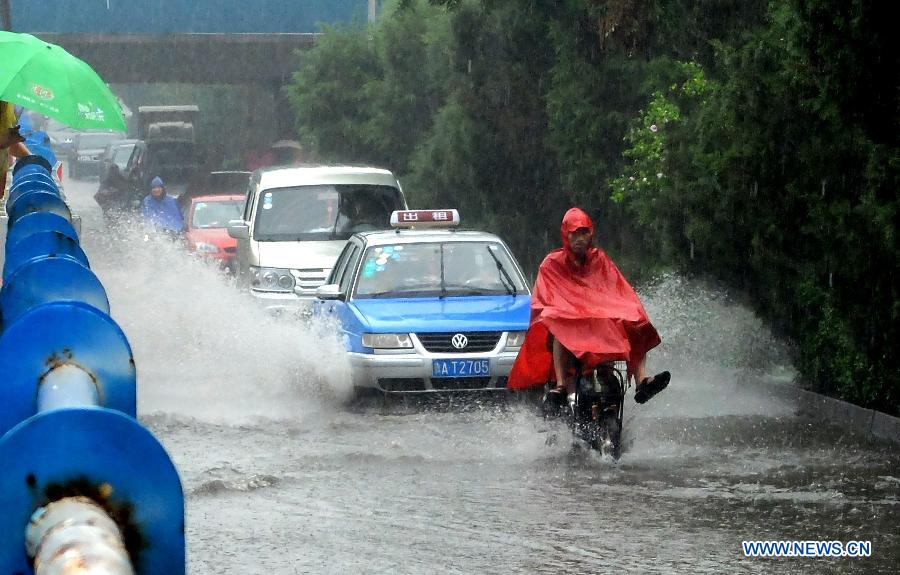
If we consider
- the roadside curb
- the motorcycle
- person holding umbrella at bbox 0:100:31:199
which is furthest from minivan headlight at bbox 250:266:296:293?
person holding umbrella at bbox 0:100:31:199

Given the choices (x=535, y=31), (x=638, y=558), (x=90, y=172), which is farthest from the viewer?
(x=90, y=172)

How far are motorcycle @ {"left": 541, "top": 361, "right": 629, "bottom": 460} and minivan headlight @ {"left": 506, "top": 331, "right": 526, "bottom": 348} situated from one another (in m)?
2.80

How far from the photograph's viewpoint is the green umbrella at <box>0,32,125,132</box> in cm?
774

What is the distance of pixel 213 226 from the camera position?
2847cm

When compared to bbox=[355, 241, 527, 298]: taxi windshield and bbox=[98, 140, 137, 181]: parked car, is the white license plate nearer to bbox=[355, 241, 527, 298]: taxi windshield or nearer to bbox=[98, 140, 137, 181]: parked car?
bbox=[355, 241, 527, 298]: taxi windshield

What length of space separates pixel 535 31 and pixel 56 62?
16932 mm

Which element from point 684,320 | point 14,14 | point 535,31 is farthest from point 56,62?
point 14,14

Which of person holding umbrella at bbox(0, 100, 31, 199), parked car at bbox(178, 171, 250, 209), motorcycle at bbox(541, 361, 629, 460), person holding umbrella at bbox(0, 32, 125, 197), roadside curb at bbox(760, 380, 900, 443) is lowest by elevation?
parked car at bbox(178, 171, 250, 209)

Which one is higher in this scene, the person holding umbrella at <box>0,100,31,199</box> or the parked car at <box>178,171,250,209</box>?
the person holding umbrella at <box>0,100,31,199</box>

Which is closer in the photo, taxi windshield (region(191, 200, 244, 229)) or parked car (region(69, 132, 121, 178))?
taxi windshield (region(191, 200, 244, 229))

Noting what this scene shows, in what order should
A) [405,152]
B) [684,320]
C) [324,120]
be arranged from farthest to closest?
1. [324,120]
2. [405,152]
3. [684,320]

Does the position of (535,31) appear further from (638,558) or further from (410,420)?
(638,558)

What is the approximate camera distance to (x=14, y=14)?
52.2 metres

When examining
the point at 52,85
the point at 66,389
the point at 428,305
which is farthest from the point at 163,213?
the point at 66,389
